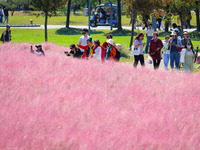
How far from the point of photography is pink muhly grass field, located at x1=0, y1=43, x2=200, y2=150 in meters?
3.48

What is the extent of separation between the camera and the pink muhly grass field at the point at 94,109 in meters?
3.48

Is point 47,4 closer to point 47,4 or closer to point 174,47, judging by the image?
point 47,4

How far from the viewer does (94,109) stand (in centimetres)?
414

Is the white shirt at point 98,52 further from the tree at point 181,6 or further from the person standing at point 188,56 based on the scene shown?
the tree at point 181,6

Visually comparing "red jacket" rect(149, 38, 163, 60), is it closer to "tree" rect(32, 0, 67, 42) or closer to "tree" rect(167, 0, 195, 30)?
"tree" rect(167, 0, 195, 30)

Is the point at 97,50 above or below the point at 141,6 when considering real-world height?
below

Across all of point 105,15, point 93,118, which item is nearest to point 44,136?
point 93,118

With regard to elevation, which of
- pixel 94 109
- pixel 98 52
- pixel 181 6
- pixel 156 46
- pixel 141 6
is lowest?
pixel 94 109

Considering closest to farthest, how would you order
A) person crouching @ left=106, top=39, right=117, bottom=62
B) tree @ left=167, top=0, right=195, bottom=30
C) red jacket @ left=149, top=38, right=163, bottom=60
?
person crouching @ left=106, top=39, right=117, bottom=62 < red jacket @ left=149, top=38, right=163, bottom=60 < tree @ left=167, top=0, right=195, bottom=30

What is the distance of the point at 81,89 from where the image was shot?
4.87 meters

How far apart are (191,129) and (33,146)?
1.68 m

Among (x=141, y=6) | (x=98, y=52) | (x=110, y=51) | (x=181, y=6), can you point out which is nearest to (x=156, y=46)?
(x=110, y=51)

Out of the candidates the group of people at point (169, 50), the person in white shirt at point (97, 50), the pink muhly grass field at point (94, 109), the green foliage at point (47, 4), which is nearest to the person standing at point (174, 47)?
the group of people at point (169, 50)

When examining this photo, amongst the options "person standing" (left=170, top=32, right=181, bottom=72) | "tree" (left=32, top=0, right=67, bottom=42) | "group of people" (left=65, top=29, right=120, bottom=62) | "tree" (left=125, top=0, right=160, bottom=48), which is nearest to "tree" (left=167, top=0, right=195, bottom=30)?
"tree" (left=125, top=0, right=160, bottom=48)
